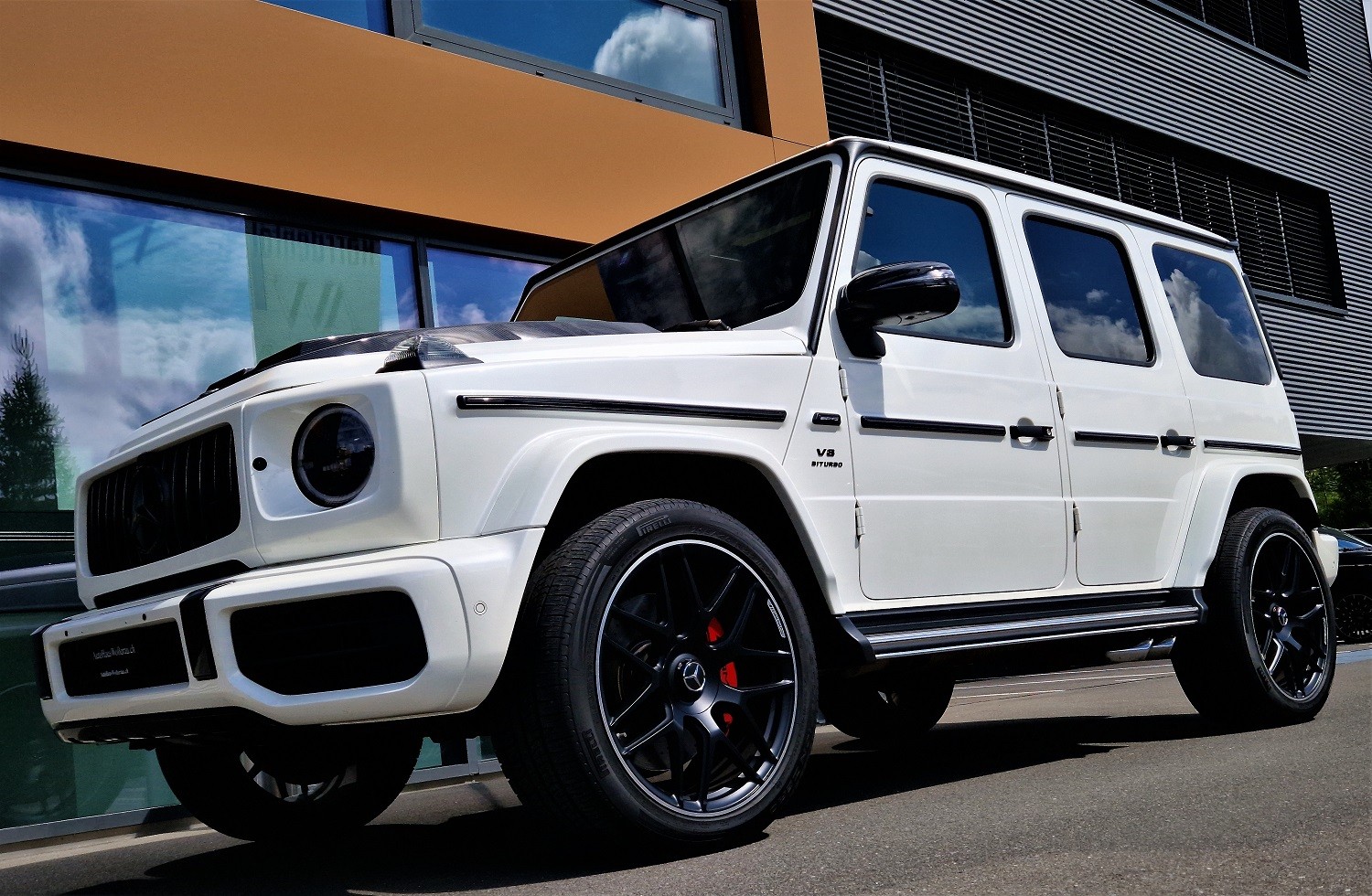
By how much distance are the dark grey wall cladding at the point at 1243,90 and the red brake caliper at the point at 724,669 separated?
8796mm

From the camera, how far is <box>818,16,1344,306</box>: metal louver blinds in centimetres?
1138

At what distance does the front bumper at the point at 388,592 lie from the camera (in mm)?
2619

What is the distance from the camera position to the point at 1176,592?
4754 mm

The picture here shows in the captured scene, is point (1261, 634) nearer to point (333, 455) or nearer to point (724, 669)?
point (724, 669)

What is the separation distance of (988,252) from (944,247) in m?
0.22

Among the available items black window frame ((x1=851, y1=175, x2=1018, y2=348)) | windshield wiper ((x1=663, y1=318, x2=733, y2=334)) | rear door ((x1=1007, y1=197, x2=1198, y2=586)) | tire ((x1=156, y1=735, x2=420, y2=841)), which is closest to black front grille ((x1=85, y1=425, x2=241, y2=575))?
tire ((x1=156, y1=735, x2=420, y2=841))

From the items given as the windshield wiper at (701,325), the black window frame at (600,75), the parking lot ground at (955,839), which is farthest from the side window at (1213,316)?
the black window frame at (600,75)

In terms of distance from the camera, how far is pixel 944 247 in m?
4.30

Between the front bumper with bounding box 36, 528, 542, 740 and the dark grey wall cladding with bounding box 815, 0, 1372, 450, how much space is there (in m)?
9.22

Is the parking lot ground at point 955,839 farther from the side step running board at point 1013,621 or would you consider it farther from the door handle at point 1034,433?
the door handle at point 1034,433

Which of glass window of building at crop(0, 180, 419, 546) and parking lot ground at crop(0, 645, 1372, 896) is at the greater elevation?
glass window of building at crop(0, 180, 419, 546)

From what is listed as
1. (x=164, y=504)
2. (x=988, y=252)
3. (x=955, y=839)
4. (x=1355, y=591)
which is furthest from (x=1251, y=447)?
(x=1355, y=591)

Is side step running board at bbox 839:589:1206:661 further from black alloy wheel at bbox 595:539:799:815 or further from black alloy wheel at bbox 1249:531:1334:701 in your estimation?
black alloy wheel at bbox 1249:531:1334:701

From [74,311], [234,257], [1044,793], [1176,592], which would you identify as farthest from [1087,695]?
[74,311]
